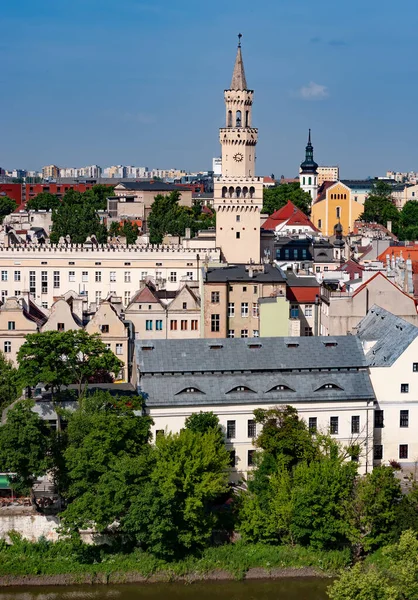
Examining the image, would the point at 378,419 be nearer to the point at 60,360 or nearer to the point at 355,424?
Answer: the point at 355,424

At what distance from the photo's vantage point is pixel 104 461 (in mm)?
40281

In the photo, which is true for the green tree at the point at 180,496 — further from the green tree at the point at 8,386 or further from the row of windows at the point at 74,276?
the row of windows at the point at 74,276

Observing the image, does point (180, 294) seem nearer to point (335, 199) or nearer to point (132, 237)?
point (132, 237)

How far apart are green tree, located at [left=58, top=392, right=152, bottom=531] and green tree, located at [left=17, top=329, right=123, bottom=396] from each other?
3031 millimetres

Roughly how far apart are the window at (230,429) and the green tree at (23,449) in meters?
7.06

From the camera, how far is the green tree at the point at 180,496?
1527 inches

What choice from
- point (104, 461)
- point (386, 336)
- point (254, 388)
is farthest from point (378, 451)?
point (104, 461)

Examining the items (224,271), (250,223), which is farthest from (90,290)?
(224,271)

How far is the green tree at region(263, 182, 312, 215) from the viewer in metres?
155

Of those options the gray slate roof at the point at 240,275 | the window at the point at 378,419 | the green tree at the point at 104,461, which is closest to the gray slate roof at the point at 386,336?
the window at the point at 378,419

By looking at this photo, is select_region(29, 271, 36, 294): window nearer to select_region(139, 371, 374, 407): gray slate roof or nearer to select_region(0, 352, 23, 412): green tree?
select_region(0, 352, 23, 412): green tree

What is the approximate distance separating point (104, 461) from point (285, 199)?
12171 centimetres

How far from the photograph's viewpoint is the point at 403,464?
45656 mm

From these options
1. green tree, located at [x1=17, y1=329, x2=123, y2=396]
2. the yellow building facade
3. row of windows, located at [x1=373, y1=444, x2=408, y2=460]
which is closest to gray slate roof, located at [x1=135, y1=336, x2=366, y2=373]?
green tree, located at [x1=17, y1=329, x2=123, y2=396]
